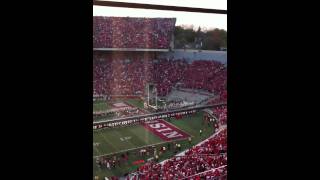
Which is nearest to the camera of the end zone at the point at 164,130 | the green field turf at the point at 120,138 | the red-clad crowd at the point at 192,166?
the red-clad crowd at the point at 192,166

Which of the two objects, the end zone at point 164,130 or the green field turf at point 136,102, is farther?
the green field turf at point 136,102

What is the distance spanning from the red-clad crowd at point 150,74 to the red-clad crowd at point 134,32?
65 cm

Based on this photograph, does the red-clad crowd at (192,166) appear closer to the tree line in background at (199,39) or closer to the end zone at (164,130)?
the end zone at (164,130)

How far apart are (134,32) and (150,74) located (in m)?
2.99

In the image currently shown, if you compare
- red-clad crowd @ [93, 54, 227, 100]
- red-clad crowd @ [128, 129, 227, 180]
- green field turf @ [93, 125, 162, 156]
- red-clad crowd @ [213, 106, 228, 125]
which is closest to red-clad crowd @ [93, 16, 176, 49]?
red-clad crowd @ [93, 54, 227, 100]

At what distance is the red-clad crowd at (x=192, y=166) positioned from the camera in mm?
5262

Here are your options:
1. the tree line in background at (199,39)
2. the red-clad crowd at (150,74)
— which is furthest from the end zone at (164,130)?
the tree line in background at (199,39)

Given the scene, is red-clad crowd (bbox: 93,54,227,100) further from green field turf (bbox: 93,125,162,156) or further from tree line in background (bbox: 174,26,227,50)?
green field turf (bbox: 93,125,162,156)

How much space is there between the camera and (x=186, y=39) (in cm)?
1441

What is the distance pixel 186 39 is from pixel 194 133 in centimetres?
753
